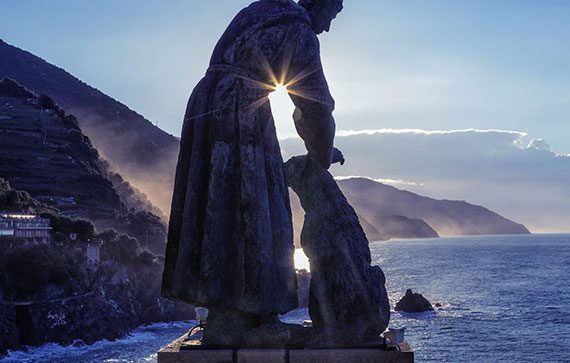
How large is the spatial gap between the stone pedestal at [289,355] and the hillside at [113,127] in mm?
181079

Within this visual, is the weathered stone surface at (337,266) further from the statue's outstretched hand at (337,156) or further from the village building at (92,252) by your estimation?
the village building at (92,252)

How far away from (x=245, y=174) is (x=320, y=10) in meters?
1.74

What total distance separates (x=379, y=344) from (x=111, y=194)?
136571 millimetres

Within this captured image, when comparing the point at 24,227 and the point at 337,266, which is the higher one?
the point at 24,227

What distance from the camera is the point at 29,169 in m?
123

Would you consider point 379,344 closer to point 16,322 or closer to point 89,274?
point 16,322

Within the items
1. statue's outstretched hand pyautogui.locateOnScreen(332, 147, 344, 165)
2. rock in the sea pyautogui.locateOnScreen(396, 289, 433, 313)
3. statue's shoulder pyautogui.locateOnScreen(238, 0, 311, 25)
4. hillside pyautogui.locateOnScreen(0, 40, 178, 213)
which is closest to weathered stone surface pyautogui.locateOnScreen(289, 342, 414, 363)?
statue's outstretched hand pyautogui.locateOnScreen(332, 147, 344, 165)

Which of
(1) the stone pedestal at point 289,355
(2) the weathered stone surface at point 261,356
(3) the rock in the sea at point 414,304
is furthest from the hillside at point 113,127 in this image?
(2) the weathered stone surface at point 261,356

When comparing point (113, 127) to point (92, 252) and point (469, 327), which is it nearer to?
point (92, 252)

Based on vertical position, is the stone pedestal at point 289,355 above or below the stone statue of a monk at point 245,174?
below

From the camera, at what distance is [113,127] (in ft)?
620

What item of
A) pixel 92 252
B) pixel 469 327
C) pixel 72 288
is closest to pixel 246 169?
pixel 72 288

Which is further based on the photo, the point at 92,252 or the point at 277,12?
the point at 92,252

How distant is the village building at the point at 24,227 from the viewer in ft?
282
